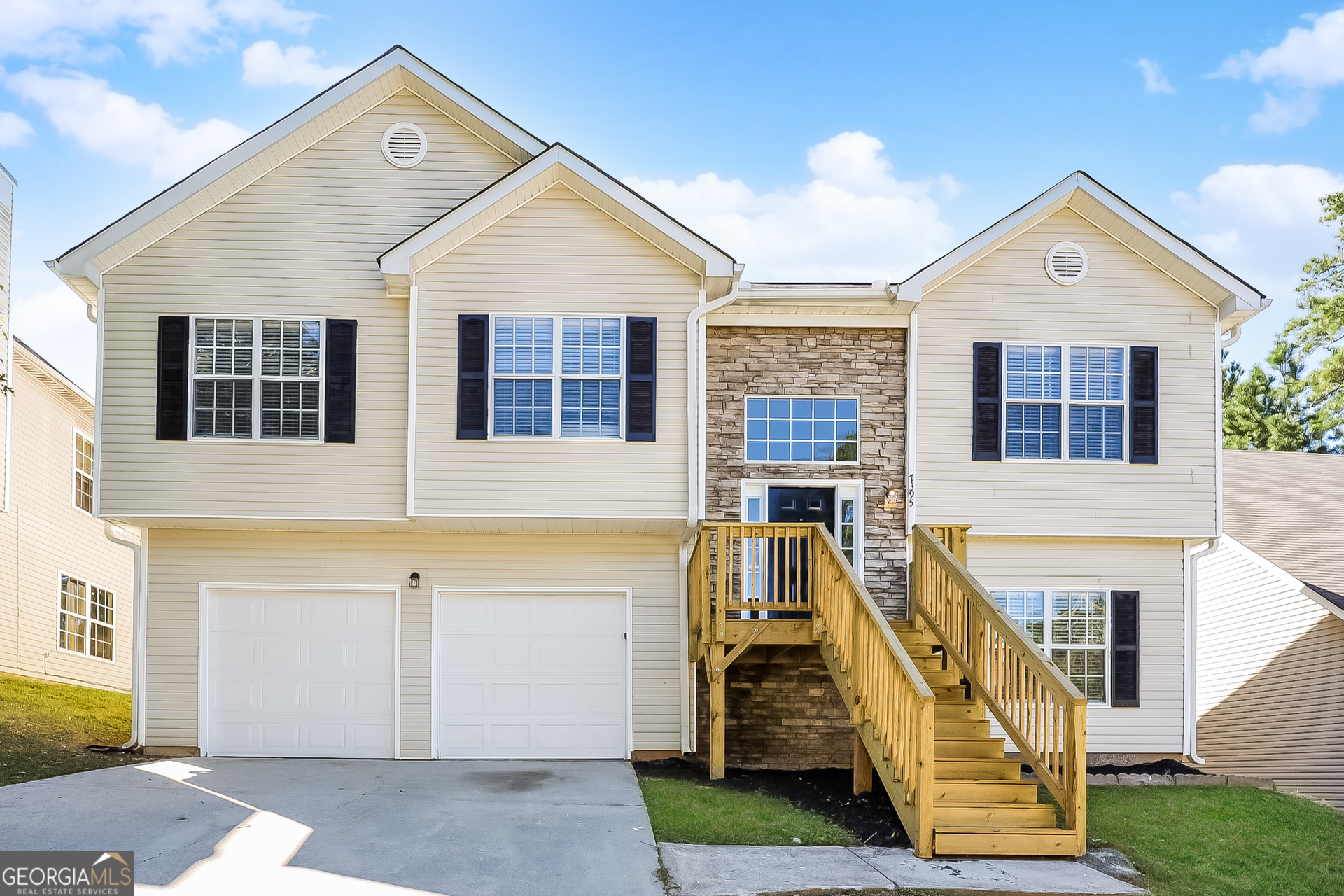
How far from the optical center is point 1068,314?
12.1 meters

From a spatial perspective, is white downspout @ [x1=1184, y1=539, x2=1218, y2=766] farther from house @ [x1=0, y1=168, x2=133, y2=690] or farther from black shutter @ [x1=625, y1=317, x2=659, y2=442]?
house @ [x1=0, y1=168, x2=133, y2=690]

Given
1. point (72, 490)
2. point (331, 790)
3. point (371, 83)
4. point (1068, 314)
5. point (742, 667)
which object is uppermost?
point (371, 83)

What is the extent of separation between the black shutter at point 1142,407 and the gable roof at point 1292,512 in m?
3.03

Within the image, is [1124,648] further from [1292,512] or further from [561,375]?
[561,375]

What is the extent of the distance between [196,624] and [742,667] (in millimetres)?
6244

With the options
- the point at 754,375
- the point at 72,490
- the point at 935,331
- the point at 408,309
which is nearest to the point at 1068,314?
the point at 935,331

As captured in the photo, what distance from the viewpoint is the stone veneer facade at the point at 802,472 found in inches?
471

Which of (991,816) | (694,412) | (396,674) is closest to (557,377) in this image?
(694,412)

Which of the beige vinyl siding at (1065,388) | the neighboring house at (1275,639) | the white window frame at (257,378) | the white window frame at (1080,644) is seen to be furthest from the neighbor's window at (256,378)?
the neighboring house at (1275,639)

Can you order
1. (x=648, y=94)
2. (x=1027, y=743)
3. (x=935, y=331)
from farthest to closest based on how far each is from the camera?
(x=648, y=94) < (x=935, y=331) < (x=1027, y=743)

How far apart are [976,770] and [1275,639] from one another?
296 inches

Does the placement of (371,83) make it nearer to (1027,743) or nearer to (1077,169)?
(1077,169)

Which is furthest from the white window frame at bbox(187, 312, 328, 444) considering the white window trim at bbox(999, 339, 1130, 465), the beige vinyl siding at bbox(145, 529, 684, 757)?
the white window trim at bbox(999, 339, 1130, 465)

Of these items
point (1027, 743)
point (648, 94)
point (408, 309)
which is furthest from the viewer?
point (648, 94)
